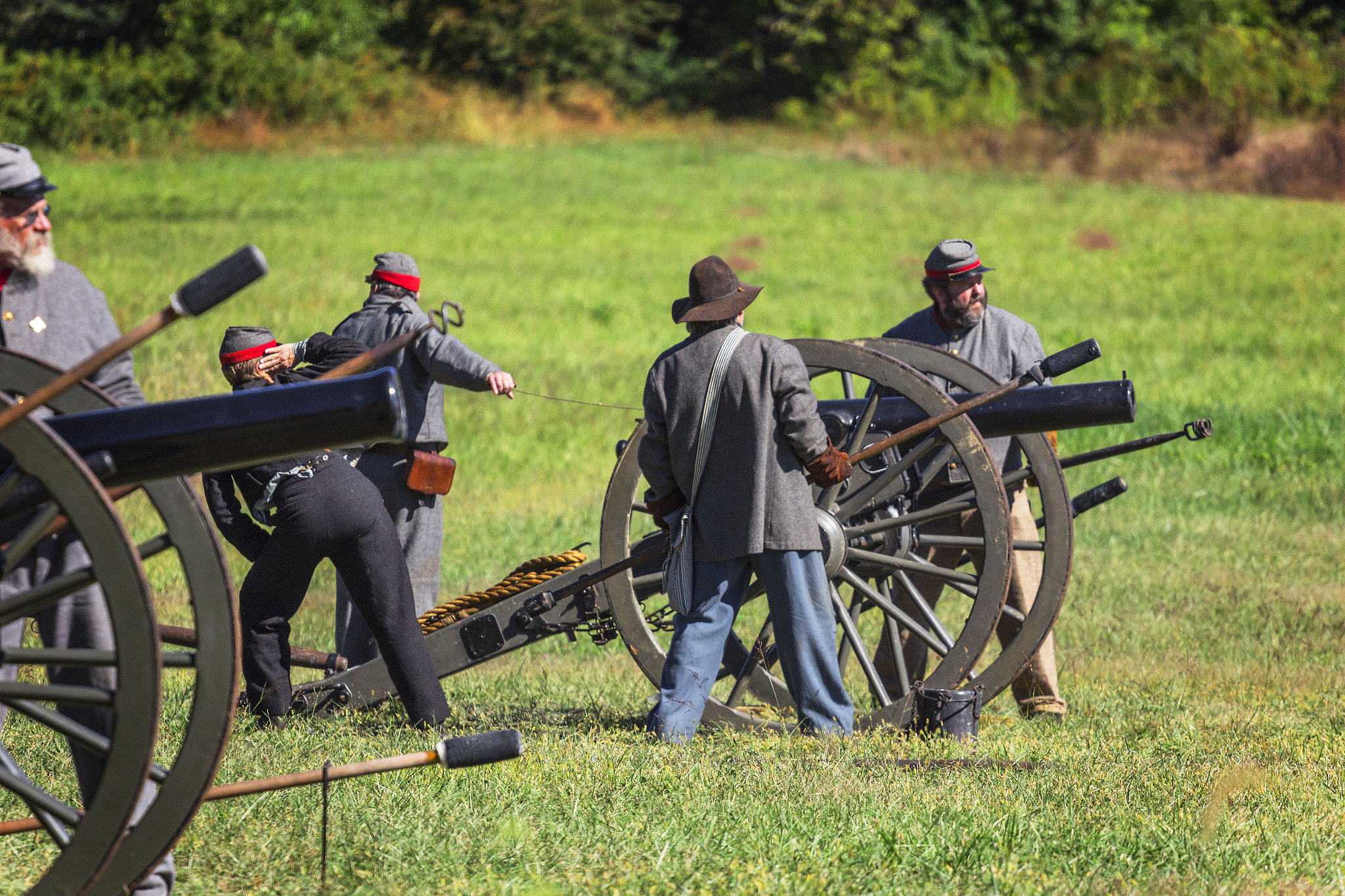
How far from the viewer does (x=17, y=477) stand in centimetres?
290

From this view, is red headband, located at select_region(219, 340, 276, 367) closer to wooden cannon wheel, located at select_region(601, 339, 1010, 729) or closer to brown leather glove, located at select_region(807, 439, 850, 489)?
wooden cannon wheel, located at select_region(601, 339, 1010, 729)

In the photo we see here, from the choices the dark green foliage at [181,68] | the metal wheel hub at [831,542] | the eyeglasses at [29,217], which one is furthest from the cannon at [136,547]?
the dark green foliage at [181,68]

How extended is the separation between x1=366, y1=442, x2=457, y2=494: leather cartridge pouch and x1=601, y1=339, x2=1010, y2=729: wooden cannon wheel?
1039 millimetres

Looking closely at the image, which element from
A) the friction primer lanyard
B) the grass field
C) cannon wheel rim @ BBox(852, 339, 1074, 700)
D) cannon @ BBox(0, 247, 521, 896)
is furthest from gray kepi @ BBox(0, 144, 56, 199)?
cannon wheel rim @ BBox(852, 339, 1074, 700)

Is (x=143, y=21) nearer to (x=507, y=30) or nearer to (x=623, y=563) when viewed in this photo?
(x=507, y=30)

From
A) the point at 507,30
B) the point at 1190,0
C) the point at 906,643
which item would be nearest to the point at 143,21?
the point at 507,30

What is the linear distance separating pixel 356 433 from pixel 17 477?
0.68 meters

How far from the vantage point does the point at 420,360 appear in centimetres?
653

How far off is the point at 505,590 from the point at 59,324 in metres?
2.28

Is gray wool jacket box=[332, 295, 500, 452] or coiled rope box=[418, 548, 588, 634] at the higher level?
gray wool jacket box=[332, 295, 500, 452]

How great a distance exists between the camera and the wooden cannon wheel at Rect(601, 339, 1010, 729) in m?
5.40

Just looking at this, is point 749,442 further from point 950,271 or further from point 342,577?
point 950,271

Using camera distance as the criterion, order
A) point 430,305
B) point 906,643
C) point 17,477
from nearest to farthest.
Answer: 1. point 17,477
2. point 906,643
3. point 430,305

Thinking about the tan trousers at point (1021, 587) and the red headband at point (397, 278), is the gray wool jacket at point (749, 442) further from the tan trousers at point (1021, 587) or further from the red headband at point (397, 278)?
the red headband at point (397, 278)
